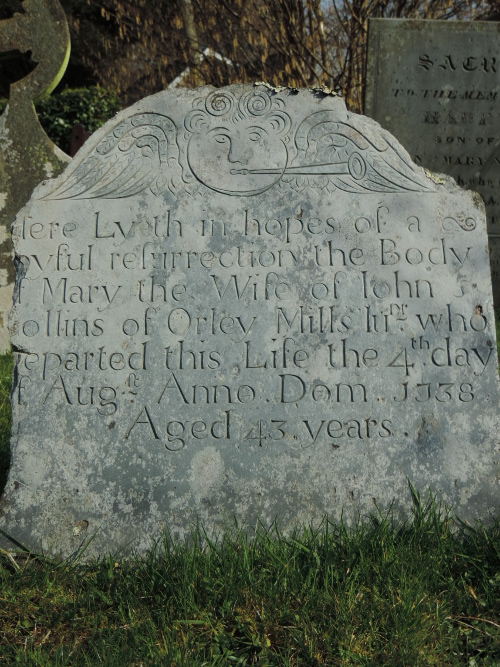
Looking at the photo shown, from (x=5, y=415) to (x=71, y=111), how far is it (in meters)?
11.0

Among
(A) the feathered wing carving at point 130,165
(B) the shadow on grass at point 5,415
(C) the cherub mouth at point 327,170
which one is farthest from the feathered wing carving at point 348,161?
(B) the shadow on grass at point 5,415

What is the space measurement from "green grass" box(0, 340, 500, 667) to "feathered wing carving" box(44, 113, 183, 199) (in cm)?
165

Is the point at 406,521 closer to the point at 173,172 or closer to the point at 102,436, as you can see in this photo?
the point at 102,436

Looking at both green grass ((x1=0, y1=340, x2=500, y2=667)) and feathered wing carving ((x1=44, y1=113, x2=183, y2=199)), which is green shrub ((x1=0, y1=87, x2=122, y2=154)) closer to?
feathered wing carving ((x1=44, y1=113, x2=183, y2=199))

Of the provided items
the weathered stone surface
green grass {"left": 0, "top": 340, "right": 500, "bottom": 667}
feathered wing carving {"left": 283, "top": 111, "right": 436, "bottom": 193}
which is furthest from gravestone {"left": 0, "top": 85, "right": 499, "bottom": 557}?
the weathered stone surface

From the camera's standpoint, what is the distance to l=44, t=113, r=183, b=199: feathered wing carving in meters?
3.49

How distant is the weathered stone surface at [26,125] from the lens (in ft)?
20.3

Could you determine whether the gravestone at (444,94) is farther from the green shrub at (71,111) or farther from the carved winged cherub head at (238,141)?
the green shrub at (71,111)

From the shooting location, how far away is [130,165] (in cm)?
350

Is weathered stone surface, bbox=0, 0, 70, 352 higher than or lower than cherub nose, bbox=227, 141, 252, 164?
higher

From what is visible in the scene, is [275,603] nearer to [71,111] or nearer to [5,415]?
[5,415]

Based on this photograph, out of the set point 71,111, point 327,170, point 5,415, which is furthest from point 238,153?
point 71,111

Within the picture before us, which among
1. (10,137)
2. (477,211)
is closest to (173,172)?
(477,211)

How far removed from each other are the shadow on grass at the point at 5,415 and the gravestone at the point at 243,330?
0.70 metres
